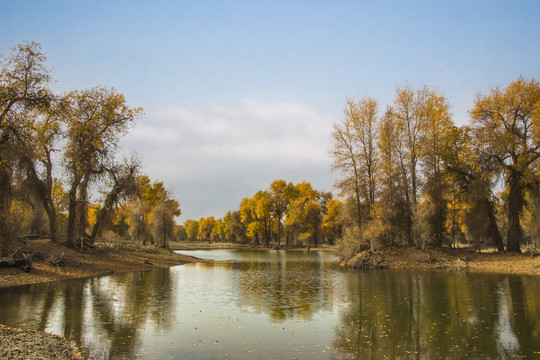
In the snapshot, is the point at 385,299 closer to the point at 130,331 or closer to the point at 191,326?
the point at 191,326

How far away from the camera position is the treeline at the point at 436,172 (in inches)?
1359

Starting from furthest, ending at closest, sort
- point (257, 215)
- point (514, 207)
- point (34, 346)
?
1. point (257, 215)
2. point (514, 207)
3. point (34, 346)

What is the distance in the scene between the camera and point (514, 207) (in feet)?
115

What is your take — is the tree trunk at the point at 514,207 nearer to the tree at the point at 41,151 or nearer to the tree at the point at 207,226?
the tree at the point at 41,151

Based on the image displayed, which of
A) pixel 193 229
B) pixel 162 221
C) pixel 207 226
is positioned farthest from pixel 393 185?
pixel 193 229

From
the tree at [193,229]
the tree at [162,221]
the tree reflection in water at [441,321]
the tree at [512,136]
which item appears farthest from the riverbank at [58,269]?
the tree at [193,229]

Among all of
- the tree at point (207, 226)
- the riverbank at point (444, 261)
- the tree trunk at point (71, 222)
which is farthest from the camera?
the tree at point (207, 226)

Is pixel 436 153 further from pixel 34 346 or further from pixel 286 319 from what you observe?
pixel 34 346

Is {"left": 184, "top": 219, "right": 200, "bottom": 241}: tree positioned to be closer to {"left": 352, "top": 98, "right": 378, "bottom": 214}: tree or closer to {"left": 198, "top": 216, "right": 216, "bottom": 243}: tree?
{"left": 198, "top": 216, "right": 216, "bottom": 243}: tree

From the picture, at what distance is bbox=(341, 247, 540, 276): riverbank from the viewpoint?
30.6 metres

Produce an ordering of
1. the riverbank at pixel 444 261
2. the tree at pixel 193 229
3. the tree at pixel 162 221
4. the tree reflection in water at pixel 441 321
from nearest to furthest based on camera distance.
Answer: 1. the tree reflection in water at pixel 441 321
2. the riverbank at pixel 444 261
3. the tree at pixel 162 221
4. the tree at pixel 193 229

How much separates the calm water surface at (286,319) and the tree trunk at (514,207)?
13.5 meters

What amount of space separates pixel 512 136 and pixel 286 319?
100 ft

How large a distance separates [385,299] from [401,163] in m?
23.4
